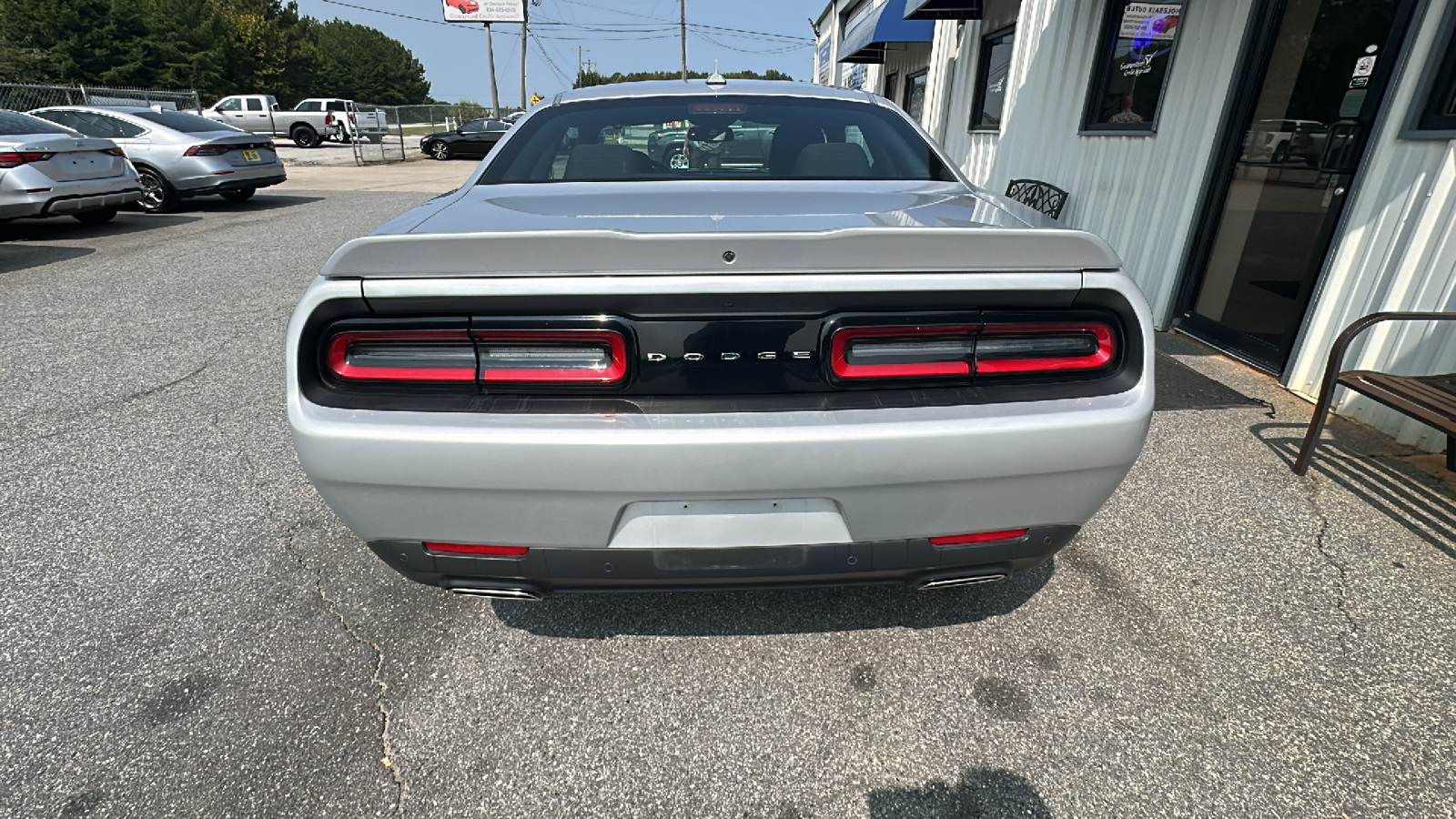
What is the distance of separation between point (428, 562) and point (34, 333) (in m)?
5.31

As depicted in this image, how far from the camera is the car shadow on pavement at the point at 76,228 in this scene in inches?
320

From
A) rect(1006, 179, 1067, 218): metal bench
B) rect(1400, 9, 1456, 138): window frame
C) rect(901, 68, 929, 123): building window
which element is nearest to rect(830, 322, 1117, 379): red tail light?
rect(1400, 9, 1456, 138): window frame

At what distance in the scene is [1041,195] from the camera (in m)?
6.43

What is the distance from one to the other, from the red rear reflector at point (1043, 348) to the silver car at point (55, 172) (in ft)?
32.3

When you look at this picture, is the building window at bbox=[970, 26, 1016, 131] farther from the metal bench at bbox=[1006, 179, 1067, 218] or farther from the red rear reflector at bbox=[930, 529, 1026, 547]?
the red rear reflector at bbox=[930, 529, 1026, 547]

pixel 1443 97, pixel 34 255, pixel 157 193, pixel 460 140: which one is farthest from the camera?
pixel 460 140

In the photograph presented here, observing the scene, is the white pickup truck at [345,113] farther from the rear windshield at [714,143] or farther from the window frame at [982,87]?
the rear windshield at [714,143]

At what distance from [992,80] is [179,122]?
1142 cm

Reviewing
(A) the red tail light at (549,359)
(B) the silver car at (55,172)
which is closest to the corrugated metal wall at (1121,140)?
(A) the red tail light at (549,359)

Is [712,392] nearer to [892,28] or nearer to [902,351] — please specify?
[902,351]

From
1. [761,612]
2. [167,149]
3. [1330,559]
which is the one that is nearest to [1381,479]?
[1330,559]

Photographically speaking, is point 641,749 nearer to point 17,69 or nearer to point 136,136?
point 136,136

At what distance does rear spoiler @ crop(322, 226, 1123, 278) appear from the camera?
4.36ft

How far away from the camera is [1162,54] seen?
16.0ft
